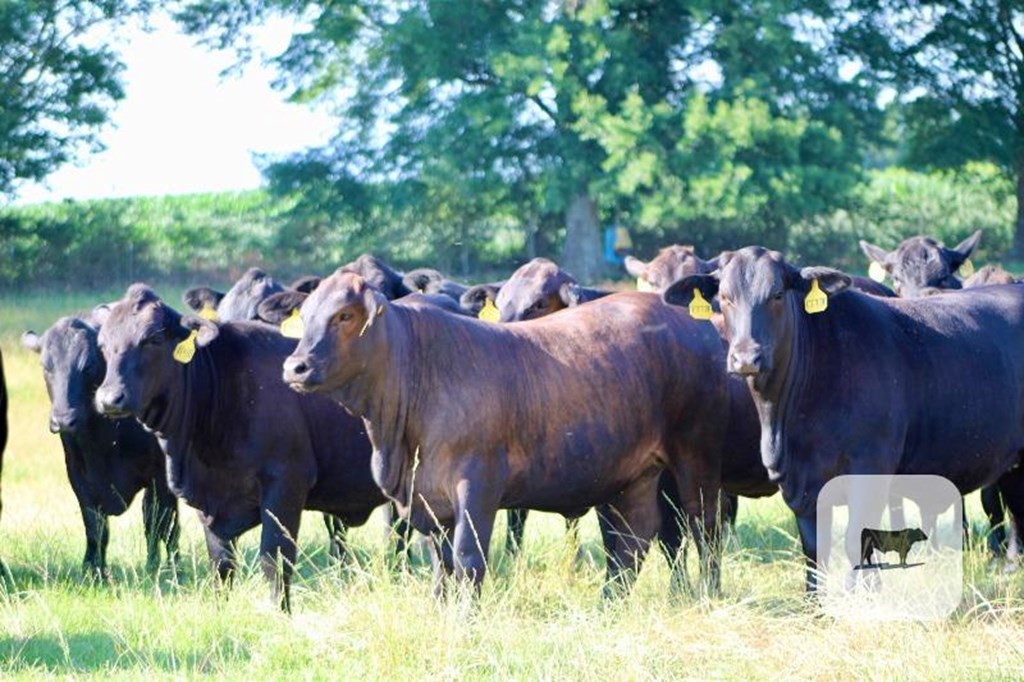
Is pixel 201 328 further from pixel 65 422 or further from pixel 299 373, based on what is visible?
pixel 299 373

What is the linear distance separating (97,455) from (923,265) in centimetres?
682

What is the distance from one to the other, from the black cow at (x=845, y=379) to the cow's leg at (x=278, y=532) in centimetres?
240

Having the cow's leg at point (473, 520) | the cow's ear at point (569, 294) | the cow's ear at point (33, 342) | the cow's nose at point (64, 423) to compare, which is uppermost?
the cow's ear at point (569, 294)

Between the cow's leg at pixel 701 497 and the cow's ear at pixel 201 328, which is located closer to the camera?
the cow's leg at pixel 701 497

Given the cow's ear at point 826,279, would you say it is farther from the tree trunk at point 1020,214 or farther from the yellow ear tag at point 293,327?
the tree trunk at point 1020,214

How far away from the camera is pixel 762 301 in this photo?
312 inches

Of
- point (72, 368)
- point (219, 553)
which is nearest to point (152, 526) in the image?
point (72, 368)

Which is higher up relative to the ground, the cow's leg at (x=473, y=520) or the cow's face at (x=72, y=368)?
the cow's face at (x=72, y=368)

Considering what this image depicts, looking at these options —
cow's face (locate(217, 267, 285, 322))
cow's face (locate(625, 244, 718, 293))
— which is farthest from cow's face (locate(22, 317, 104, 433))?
cow's face (locate(625, 244, 718, 293))

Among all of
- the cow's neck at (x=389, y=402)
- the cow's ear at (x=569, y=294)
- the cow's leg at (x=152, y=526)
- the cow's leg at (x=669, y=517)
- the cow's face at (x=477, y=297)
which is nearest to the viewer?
the cow's neck at (x=389, y=402)

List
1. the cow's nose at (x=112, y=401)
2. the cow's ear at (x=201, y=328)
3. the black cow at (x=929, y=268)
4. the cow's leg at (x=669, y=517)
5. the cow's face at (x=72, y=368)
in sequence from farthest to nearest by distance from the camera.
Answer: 1. the black cow at (x=929, y=268)
2. the cow's face at (x=72, y=368)
3. the cow's leg at (x=669, y=517)
4. the cow's ear at (x=201, y=328)
5. the cow's nose at (x=112, y=401)

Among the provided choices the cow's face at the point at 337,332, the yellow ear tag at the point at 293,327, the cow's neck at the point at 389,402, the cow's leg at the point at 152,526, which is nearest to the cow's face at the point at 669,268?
the cow's leg at the point at 152,526

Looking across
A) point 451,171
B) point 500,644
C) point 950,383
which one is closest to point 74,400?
point 500,644

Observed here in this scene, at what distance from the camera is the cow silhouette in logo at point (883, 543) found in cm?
805
